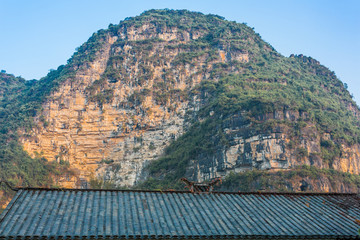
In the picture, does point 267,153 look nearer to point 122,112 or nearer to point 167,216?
point 122,112

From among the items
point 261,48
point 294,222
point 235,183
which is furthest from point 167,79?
point 294,222

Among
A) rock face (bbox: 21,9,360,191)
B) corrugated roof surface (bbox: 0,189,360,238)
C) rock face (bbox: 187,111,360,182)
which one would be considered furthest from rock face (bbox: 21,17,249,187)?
corrugated roof surface (bbox: 0,189,360,238)

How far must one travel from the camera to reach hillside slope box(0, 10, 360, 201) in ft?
256

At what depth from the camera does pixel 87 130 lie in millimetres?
102625

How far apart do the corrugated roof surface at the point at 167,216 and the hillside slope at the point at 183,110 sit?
57.5 metres

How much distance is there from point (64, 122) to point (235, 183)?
48964mm

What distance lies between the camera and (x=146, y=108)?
10375 cm

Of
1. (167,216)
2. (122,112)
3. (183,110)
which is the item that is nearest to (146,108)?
(122,112)

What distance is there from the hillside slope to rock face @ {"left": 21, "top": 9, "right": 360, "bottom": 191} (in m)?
0.25

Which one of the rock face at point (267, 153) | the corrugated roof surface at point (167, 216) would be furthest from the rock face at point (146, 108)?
the corrugated roof surface at point (167, 216)

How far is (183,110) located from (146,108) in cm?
896

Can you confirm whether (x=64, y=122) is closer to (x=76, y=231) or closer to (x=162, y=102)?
(x=162, y=102)

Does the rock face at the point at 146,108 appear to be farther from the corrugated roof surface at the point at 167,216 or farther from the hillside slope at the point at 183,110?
the corrugated roof surface at the point at 167,216

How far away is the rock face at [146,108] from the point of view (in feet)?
262
